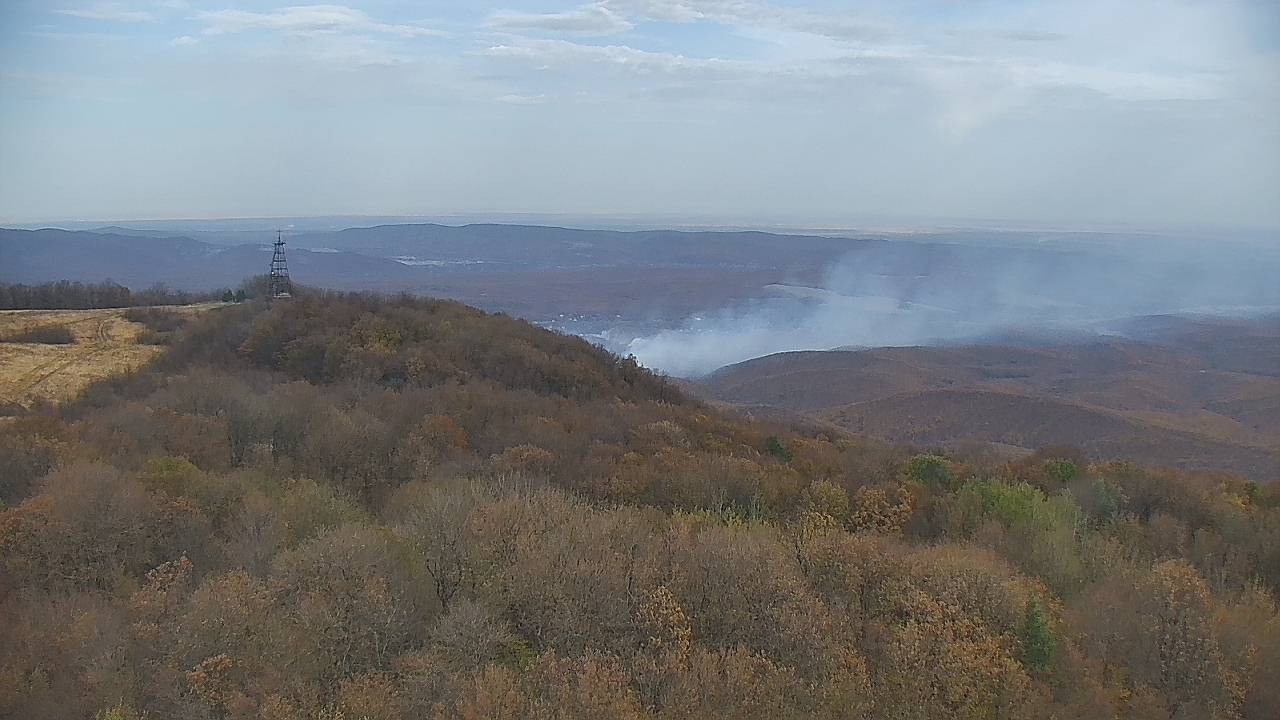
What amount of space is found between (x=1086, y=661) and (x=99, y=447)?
593 inches

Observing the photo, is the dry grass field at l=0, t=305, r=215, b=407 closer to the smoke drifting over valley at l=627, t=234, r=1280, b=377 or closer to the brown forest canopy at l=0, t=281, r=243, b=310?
the brown forest canopy at l=0, t=281, r=243, b=310

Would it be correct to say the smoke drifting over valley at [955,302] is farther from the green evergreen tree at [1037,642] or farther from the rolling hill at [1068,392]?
the green evergreen tree at [1037,642]

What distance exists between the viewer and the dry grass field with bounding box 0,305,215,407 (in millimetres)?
23062

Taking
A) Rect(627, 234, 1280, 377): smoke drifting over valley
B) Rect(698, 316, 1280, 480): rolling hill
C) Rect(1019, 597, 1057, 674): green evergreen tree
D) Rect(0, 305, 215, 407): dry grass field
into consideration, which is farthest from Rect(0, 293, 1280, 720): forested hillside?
Rect(627, 234, 1280, 377): smoke drifting over valley

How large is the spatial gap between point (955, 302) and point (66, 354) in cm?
9489

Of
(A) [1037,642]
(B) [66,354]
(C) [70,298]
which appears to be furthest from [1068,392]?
(C) [70,298]

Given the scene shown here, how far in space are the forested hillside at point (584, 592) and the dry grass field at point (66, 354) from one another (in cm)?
744

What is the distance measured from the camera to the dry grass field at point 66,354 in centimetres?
2306

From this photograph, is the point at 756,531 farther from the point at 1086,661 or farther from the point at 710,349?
the point at 710,349

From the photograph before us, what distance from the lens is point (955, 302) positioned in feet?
340

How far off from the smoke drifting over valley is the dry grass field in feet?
132

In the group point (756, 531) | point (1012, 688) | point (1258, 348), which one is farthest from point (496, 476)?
point (1258, 348)

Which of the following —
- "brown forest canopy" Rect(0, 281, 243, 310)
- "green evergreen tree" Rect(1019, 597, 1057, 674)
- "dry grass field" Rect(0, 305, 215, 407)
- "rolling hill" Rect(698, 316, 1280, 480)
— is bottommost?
"rolling hill" Rect(698, 316, 1280, 480)

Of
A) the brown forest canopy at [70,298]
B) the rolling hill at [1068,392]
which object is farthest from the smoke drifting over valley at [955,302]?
the brown forest canopy at [70,298]
